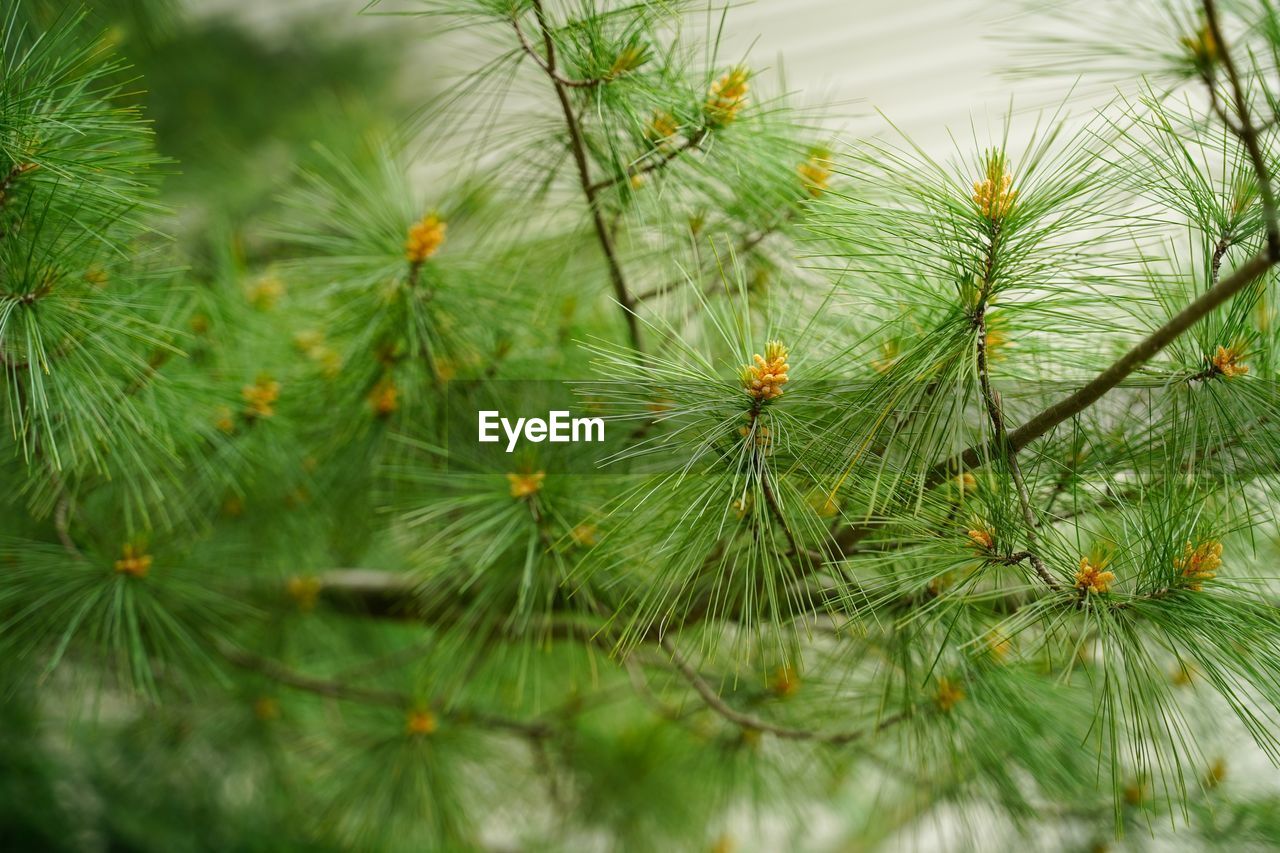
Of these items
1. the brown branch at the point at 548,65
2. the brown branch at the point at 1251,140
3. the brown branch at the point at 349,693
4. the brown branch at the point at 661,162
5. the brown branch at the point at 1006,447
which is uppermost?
the brown branch at the point at 548,65

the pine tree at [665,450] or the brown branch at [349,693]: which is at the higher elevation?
the pine tree at [665,450]

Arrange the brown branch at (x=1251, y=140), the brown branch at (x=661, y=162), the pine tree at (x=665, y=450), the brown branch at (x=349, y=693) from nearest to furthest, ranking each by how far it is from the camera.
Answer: the brown branch at (x=1251, y=140) → the pine tree at (x=665, y=450) → the brown branch at (x=661, y=162) → the brown branch at (x=349, y=693)

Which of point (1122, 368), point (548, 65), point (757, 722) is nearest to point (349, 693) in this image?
point (757, 722)

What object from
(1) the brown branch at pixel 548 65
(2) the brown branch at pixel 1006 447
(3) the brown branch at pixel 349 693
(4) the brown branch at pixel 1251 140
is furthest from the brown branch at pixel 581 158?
(3) the brown branch at pixel 349 693

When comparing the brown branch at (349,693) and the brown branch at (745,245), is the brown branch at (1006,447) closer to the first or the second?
the brown branch at (745,245)

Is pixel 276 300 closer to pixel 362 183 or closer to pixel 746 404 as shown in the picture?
pixel 362 183

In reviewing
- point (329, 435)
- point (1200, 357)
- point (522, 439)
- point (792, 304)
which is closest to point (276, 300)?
point (329, 435)

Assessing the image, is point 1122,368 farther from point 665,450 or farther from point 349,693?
point 349,693

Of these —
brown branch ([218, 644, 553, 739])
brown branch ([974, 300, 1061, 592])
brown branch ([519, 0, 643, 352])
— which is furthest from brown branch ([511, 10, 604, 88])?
brown branch ([218, 644, 553, 739])
